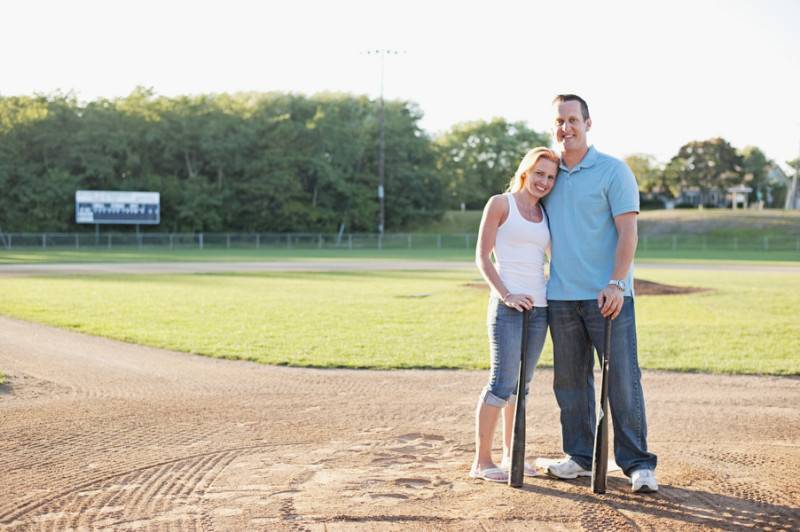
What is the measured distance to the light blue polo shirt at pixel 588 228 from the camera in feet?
16.3

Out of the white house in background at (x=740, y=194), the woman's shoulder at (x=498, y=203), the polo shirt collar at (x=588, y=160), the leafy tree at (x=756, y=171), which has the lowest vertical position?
the woman's shoulder at (x=498, y=203)

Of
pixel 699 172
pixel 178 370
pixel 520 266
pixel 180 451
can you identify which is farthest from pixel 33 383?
pixel 699 172

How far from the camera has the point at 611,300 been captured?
4836 millimetres

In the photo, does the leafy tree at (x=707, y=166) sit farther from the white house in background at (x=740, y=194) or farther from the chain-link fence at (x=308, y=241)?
the chain-link fence at (x=308, y=241)

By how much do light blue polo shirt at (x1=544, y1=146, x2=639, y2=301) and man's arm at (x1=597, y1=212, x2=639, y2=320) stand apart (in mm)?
79

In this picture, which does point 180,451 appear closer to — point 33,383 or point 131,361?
point 33,383

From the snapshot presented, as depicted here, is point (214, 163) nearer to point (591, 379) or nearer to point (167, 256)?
point (167, 256)

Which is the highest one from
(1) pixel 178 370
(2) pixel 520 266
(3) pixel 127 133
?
(3) pixel 127 133

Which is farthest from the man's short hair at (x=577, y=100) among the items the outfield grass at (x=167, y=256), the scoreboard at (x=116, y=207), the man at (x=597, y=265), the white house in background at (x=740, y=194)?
the white house in background at (x=740, y=194)

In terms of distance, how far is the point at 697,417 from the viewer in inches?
286

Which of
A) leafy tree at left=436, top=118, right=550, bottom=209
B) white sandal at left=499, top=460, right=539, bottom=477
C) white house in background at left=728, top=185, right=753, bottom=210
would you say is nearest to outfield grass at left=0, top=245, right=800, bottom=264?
white sandal at left=499, top=460, right=539, bottom=477

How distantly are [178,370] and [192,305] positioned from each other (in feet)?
24.4

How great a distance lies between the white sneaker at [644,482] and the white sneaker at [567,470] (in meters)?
0.39

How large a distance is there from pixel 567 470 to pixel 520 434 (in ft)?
1.43
